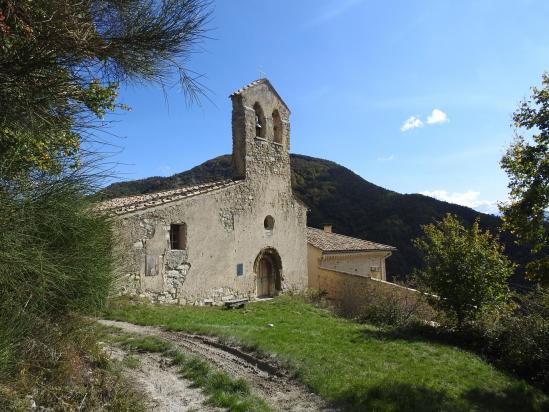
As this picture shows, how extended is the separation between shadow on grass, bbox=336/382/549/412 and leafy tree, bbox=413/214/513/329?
10.1ft

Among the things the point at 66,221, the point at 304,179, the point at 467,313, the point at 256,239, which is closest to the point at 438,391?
the point at 467,313

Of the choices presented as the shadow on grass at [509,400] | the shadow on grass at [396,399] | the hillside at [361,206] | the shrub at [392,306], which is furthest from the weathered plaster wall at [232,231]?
the hillside at [361,206]

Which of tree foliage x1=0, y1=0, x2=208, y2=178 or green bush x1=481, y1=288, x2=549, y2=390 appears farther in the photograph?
green bush x1=481, y1=288, x2=549, y2=390

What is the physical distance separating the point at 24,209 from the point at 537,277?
7712 millimetres

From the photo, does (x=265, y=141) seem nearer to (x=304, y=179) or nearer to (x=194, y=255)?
(x=194, y=255)

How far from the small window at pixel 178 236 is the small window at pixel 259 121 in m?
4.93

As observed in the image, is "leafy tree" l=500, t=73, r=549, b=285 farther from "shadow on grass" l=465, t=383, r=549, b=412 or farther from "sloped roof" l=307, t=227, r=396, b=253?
"sloped roof" l=307, t=227, r=396, b=253

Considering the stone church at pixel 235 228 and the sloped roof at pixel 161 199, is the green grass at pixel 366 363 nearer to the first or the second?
the stone church at pixel 235 228

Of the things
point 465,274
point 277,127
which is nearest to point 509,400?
point 465,274

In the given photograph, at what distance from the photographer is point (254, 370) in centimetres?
Result: 675

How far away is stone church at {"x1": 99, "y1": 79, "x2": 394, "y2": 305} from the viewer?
1173cm

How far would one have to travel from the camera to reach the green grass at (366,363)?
6016 mm

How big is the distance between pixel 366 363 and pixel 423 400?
1424 millimetres

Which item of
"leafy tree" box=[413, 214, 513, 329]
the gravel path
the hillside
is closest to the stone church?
the gravel path
